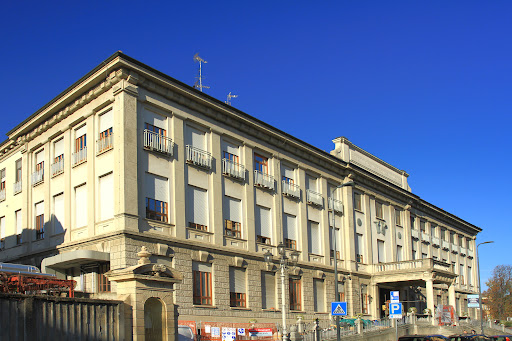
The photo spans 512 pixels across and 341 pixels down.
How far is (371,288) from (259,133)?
17.6 metres

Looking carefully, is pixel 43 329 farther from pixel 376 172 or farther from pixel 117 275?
pixel 376 172

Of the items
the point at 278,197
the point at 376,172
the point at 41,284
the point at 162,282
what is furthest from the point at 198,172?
the point at 376,172

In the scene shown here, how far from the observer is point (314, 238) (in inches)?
1635

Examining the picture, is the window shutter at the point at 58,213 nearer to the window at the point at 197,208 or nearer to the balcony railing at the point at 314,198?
the window at the point at 197,208

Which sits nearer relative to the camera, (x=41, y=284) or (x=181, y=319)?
(x=41, y=284)

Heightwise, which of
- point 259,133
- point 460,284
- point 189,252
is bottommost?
point 460,284

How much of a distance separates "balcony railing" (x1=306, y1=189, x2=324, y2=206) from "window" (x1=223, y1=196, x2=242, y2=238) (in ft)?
25.9

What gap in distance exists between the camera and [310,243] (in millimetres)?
40812

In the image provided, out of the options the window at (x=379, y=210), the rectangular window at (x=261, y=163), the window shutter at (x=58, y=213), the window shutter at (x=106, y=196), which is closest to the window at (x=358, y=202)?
the window at (x=379, y=210)

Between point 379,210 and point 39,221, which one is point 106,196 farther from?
point 379,210

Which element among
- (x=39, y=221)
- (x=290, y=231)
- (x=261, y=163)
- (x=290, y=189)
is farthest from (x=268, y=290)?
(x=39, y=221)

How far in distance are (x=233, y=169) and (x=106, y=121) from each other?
831 cm

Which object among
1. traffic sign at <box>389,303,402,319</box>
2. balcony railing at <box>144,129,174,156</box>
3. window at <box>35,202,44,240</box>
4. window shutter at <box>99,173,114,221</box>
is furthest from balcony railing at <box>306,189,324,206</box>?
window at <box>35,202,44,240</box>

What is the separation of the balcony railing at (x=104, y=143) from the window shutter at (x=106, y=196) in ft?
4.62
